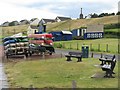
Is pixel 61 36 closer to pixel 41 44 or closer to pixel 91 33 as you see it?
pixel 91 33

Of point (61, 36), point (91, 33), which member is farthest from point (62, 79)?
point (91, 33)

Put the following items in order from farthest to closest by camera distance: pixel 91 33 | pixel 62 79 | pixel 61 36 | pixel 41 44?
1. pixel 91 33
2. pixel 61 36
3. pixel 41 44
4. pixel 62 79

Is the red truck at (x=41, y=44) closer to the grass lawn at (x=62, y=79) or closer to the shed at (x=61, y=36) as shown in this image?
the grass lawn at (x=62, y=79)

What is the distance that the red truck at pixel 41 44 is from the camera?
34.2 meters

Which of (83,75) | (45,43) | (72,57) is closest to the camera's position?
(83,75)

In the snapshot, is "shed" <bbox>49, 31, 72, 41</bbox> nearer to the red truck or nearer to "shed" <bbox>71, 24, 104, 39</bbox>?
"shed" <bbox>71, 24, 104, 39</bbox>

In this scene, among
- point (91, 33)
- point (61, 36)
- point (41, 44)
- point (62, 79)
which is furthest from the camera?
point (91, 33)

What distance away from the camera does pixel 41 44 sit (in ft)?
125

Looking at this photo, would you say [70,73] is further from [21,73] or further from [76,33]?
[76,33]

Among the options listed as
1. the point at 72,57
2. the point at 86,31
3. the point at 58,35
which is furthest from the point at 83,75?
the point at 86,31

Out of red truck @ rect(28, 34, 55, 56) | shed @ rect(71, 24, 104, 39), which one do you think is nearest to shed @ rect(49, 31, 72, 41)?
shed @ rect(71, 24, 104, 39)

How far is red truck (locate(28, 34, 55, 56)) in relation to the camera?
34.2 m

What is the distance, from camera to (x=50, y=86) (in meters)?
15.1

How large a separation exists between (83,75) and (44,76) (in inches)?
81.6
